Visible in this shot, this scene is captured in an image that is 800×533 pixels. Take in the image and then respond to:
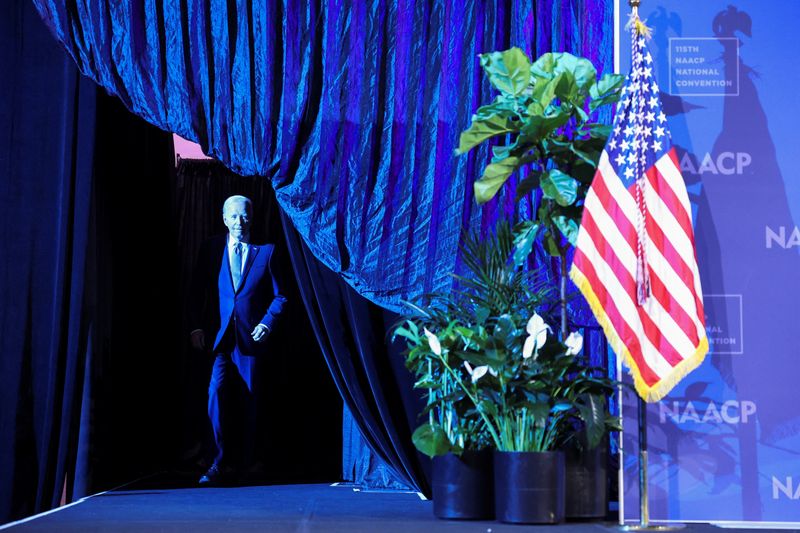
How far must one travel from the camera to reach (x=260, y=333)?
5199 millimetres

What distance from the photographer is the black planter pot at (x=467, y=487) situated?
3.55 meters

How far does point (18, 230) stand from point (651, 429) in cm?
284

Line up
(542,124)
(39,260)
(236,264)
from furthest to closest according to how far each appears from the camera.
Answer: (236,264), (39,260), (542,124)

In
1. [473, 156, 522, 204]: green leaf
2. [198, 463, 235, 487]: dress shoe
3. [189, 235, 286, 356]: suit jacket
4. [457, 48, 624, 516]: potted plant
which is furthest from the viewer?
[189, 235, 286, 356]: suit jacket

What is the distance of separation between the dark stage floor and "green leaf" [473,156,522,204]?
46.8 inches

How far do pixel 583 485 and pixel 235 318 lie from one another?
237 cm

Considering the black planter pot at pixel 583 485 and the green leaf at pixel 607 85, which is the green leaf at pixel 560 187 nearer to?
the green leaf at pixel 607 85

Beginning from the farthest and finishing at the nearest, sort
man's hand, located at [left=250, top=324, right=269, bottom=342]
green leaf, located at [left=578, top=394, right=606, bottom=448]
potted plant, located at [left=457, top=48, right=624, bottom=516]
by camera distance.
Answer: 1. man's hand, located at [left=250, top=324, right=269, bottom=342]
2. potted plant, located at [left=457, top=48, right=624, bottom=516]
3. green leaf, located at [left=578, top=394, right=606, bottom=448]

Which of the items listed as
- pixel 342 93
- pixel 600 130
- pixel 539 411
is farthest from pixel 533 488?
pixel 342 93

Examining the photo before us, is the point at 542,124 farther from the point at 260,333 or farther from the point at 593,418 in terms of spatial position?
the point at 260,333

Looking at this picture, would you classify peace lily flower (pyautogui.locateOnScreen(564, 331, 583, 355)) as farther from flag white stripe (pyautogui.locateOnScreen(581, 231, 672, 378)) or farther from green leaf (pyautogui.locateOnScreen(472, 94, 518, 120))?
green leaf (pyautogui.locateOnScreen(472, 94, 518, 120))

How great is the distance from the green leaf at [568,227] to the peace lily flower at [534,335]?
48 cm

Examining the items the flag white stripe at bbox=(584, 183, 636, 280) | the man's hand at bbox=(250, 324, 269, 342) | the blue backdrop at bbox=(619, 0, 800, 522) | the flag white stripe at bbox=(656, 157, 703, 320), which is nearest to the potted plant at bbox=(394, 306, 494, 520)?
the blue backdrop at bbox=(619, 0, 800, 522)

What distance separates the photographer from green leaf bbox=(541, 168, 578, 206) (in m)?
3.61
